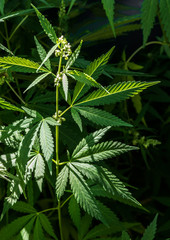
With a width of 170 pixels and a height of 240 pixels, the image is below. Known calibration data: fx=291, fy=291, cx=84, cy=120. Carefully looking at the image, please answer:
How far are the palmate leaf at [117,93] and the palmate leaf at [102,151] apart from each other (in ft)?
0.37

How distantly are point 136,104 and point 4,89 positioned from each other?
0.57m

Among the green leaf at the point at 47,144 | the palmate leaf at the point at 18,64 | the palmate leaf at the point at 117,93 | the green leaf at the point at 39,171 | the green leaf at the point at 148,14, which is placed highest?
the green leaf at the point at 148,14

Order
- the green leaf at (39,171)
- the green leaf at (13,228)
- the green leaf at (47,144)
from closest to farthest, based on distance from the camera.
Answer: the green leaf at (47,144) → the green leaf at (39,171) → the green leaf at (13,228)

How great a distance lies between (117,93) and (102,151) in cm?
16

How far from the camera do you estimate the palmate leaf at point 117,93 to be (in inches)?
28.4

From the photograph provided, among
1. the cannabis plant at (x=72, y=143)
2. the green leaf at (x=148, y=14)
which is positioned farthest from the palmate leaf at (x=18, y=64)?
the green leaf at (x=148, y=14)

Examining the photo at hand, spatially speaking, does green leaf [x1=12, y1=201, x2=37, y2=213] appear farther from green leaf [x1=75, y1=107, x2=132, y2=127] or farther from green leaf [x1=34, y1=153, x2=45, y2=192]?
green leaf [x1=75, y1=107, x2=132, y2=127]

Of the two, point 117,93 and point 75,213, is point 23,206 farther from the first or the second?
point 117,93

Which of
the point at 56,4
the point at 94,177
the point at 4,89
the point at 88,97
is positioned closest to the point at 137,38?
the point at 56,4

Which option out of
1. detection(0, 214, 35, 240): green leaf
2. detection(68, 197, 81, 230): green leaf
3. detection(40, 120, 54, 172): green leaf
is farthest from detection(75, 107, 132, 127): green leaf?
detection(0, 214, 35, 240): green leaf

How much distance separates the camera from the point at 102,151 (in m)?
0.77

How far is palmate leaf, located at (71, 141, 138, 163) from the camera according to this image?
0.76 m

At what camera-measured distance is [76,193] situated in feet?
2.41

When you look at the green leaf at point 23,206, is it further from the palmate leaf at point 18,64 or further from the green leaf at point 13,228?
the palmate leaf at point 18,64
